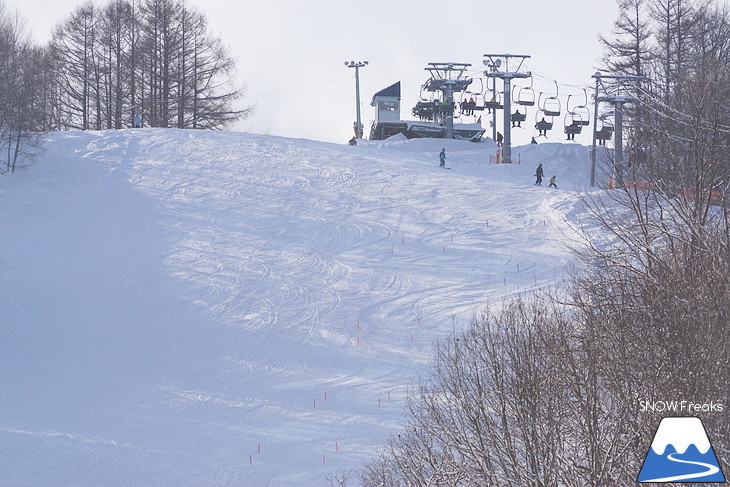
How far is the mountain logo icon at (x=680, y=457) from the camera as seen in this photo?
848 cm

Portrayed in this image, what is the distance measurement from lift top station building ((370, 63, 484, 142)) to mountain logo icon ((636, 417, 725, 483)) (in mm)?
48513

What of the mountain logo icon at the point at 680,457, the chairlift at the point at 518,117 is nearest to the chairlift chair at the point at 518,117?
the chairlift at the point at 518,117

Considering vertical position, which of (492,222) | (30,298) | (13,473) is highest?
(492,222)

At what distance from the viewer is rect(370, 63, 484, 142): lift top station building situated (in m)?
56.8

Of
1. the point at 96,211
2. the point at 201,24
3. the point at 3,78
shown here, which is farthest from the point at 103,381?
the point at 201,24

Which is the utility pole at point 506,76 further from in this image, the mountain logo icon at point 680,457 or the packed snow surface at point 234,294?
the mountain logo icon at point 680,457

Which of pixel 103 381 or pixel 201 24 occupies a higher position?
pixel 201 24

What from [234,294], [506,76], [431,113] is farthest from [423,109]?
[234,294]

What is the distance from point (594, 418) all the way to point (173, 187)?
32312 mm

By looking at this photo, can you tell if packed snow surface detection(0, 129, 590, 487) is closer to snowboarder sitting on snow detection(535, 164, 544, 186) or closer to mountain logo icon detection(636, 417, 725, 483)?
snowboarder sitting on snow detection(535, 164, 544, 186)

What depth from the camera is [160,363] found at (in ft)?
80.9

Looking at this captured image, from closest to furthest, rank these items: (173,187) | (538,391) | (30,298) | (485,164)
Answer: (538,391), (30,298), (173,187), (485,164)

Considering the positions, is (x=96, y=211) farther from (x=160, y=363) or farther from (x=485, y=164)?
(x=485, y=164)

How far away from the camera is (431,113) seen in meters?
60.3
